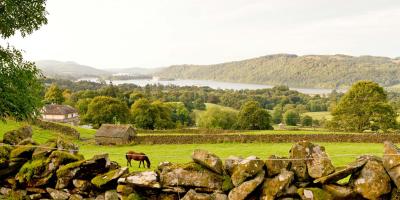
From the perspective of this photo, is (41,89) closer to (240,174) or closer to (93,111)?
(240,174)

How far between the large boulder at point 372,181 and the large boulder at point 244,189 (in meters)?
2.57

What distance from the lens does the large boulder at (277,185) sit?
32.9ft

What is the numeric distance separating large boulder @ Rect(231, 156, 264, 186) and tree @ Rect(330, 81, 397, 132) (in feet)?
177

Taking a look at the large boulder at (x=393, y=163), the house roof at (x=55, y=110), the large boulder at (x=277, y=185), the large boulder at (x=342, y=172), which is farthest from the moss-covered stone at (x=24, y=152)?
the house roof at (x=55, y=110)

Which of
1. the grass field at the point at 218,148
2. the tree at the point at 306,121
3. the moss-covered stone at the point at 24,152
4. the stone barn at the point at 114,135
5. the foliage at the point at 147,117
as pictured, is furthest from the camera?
the tree at the point at 306,121

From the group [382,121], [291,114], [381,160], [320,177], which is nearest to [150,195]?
[320,177]

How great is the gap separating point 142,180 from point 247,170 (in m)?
3.01

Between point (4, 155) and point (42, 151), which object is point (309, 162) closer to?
point (42, 151)

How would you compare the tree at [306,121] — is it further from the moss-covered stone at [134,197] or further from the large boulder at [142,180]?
the moss-covered stone at [134,197]

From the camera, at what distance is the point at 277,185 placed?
33.0 ft

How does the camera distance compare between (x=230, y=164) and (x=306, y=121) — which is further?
(x=306, y=121)

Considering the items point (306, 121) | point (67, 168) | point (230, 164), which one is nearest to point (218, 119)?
point (306, 121)

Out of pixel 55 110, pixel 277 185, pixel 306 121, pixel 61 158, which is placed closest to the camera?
pixel 277 185

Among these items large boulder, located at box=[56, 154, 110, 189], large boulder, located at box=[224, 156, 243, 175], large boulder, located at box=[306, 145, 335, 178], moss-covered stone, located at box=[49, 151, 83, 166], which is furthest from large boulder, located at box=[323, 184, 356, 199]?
moss-covered stone, located at box=[49, 151, 83, 166]
